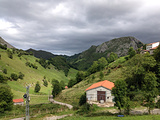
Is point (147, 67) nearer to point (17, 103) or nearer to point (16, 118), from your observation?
point (16, 118)

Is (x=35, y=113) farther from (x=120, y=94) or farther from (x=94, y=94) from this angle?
(x=120, y=94)

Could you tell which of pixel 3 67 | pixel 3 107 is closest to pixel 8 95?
pixel 3 107

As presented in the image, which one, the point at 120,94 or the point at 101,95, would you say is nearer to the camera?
the point at 120,94

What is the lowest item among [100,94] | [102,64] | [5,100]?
[5,100]

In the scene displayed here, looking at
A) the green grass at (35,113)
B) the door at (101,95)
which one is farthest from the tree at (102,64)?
the green grass at (35,113)

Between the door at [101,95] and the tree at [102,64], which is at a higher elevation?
the tree at [102,64]

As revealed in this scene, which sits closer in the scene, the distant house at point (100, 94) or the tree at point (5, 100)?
the distant house at point (100, 94)

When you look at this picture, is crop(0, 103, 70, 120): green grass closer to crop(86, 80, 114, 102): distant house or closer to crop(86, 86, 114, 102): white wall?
crop(86, 86, 114, 102): white wall

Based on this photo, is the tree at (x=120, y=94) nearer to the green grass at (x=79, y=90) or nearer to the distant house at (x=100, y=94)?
the distant house at (x=100, y=94)

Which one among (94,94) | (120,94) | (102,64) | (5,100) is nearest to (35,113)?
(5,100)

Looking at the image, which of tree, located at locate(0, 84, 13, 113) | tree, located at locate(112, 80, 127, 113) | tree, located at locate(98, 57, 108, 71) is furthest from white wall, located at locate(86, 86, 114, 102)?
tree, located at locate(98, 57, 108, 71)

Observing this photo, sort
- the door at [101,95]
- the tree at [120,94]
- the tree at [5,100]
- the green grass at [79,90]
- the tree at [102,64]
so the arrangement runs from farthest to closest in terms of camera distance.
A: the tree at [102,64] → the green grass at [79,90] → the tree at [5,100] → the door at [101,95] → the tree at [120,94]

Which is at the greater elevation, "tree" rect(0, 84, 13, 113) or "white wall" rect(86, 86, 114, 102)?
"white wall" rect(86, 86, 114, 102)

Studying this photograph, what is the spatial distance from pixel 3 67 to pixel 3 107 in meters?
88.8
